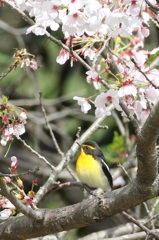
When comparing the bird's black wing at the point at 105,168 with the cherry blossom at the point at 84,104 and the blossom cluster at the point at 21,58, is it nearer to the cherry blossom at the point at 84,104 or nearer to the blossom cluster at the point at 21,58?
the cherry blossom at the point at 84,104

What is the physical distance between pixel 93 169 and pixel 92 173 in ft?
0.14

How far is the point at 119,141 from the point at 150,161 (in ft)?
7.68

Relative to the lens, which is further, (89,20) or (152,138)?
(89,20)

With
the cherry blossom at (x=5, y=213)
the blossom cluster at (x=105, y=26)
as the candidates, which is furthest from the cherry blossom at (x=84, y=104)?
the cherry blossom at (x=5, y=213)

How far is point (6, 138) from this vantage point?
9.11 ft

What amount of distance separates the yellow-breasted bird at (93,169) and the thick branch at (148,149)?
1816mm

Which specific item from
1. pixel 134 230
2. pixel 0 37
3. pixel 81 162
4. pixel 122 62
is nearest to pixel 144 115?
pixel 122 62

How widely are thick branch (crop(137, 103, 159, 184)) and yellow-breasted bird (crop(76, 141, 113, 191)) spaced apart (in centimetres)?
182

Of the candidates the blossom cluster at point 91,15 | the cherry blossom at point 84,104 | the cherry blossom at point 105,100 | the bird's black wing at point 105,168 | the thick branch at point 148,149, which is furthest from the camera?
the bird's black wing at point 105,168

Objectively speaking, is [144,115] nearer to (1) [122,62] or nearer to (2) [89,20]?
(1) [122,62]

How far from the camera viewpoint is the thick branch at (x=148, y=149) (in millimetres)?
2270

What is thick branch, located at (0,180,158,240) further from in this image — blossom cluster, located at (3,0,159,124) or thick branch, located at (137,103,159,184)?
blossom cluster, located at (3,0,159,124)

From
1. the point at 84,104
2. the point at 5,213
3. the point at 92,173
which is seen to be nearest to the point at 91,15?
the point at 84,104

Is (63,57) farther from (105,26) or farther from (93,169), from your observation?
(93,169)
